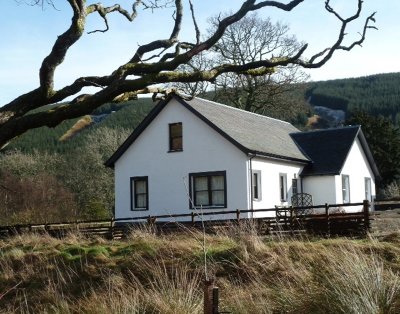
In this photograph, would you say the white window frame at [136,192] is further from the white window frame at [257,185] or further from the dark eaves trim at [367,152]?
the dark eaves trim at [367,152]

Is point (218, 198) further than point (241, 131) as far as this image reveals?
No

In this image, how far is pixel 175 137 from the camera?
27719 mm

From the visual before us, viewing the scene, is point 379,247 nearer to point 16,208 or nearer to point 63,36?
point 63,36

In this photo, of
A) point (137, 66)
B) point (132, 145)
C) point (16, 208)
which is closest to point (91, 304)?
point (137, 66)

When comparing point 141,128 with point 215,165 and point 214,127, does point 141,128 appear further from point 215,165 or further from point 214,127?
point 215,165

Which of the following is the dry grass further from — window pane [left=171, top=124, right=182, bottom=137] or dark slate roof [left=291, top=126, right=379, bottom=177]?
dark slate roof [left=291, top=126, right=379, bottom=177]

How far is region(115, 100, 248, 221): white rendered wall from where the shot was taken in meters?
25.7

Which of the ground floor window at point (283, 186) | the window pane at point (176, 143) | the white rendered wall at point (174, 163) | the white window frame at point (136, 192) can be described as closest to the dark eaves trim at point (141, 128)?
the white rendered wall at point (174, 163)

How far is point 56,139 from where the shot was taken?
7669 centimetres

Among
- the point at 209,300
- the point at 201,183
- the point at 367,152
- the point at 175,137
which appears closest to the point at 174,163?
the point at 175,137

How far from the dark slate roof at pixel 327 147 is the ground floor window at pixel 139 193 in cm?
770

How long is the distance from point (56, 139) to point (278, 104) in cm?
3984

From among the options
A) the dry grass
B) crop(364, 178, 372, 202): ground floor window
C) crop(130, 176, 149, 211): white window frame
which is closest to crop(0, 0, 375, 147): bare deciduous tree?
the dry grass

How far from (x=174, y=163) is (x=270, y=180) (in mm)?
4350
